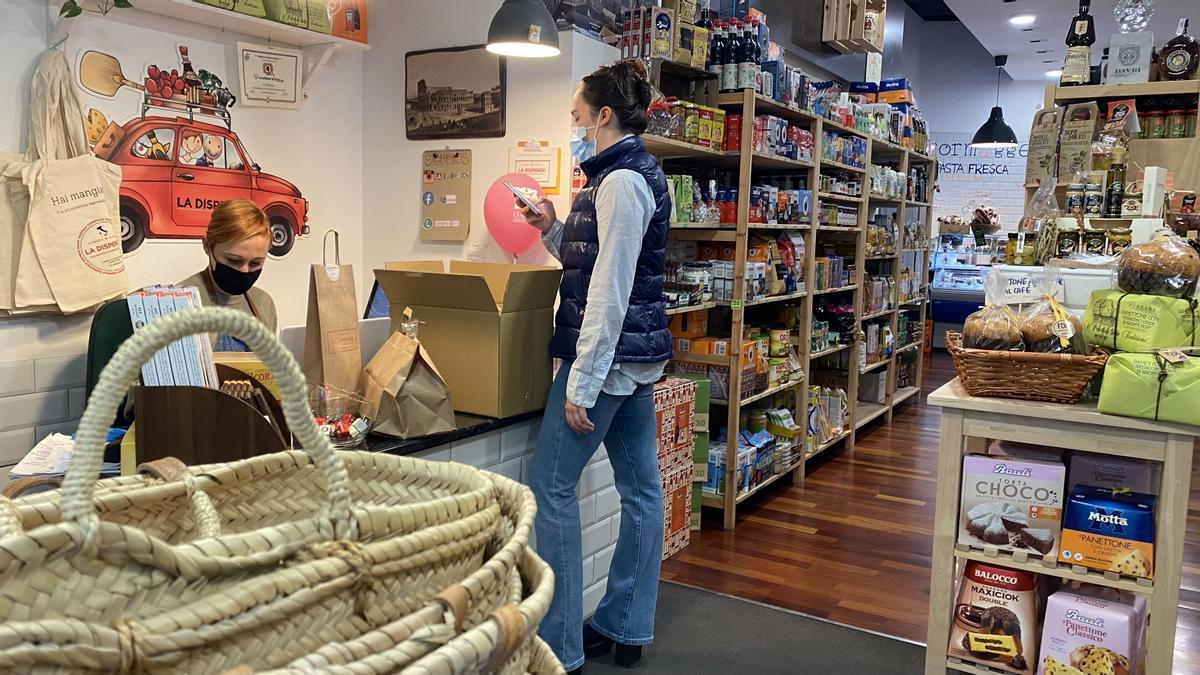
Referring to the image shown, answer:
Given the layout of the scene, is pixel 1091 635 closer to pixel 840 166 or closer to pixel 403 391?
pixel 403 391

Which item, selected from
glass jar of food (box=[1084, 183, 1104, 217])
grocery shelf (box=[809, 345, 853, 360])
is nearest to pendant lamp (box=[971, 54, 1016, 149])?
grocery shelf (box=[809, 345, 853, 360])

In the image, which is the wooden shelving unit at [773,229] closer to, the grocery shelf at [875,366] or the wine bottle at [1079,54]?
the grocery shelf at [875,366]

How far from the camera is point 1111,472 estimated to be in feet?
7.91

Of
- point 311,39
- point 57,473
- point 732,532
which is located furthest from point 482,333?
point 732,532

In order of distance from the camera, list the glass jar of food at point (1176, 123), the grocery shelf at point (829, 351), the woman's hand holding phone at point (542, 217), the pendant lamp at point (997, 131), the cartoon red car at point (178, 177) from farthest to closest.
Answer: the pendant lamp at point (997, 131), the grocery shelf at point (829, 351), the glass jar of food at point (1176, 123), the cartoon red car at point (178, 177), the woman's hand holding phone at point (542, 217)

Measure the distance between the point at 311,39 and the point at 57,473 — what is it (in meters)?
2.60

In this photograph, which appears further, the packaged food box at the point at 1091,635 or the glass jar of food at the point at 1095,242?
the glass jar of food at the point at 1095,242

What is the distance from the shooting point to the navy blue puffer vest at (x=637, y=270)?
8.68 feet

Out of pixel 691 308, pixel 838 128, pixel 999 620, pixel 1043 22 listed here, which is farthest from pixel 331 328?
pixel 1043 22

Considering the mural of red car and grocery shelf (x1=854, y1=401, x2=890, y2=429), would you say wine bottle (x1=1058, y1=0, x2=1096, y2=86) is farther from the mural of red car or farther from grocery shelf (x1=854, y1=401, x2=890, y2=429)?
the mural of red car

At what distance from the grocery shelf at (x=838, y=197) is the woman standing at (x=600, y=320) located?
2.89 metres

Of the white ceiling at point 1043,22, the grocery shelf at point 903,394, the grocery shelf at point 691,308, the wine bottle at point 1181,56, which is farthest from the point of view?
the white ceiling at point 1043,22

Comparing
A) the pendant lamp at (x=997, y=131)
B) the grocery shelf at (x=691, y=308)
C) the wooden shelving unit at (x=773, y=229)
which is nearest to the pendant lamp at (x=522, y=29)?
the wooden shelving unit at (x=773, y=229)

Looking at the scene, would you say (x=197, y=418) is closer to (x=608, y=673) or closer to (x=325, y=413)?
(x=325, y=413)
